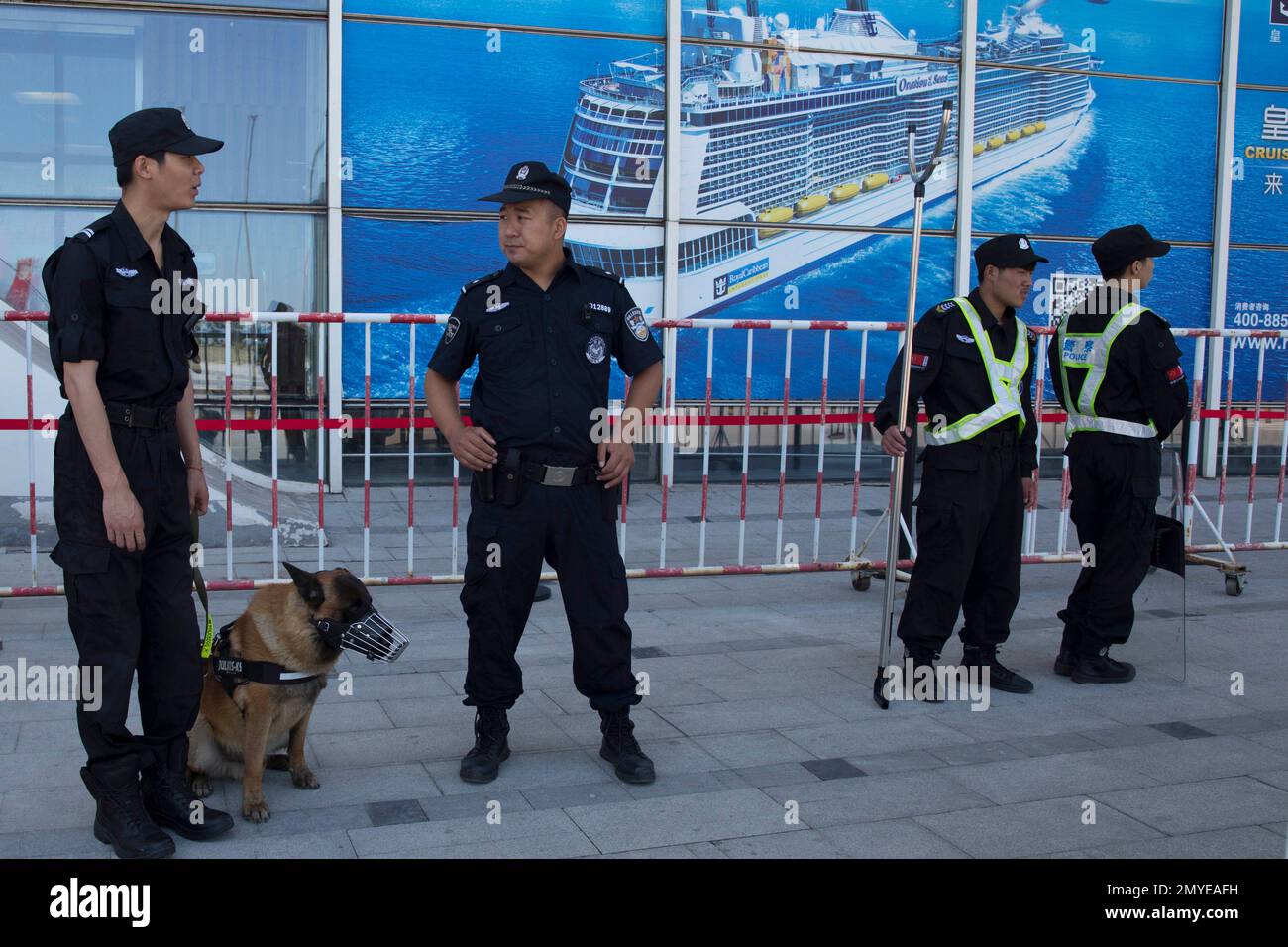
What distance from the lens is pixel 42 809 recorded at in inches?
169

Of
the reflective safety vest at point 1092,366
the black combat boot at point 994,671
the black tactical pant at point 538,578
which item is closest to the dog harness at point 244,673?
the black tactical pant at point 538,578

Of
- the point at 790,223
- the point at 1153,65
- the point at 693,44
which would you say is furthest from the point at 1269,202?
the point at 693,44

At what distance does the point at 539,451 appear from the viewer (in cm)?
458

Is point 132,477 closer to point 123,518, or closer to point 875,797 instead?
point 123,518

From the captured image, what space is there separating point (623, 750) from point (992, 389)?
7.73 feet

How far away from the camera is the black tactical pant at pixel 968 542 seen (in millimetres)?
5719

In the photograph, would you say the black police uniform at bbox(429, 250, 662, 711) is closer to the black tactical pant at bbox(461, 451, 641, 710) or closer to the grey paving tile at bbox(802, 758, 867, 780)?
the black tactical pant at bbox(461, 451, 641, 710)

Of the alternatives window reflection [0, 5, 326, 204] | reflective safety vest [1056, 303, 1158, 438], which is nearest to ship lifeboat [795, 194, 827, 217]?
window reflection [0, 5, 326, 204]

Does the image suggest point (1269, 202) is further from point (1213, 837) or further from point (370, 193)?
point (1213, 837)

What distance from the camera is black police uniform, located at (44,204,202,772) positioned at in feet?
12.4

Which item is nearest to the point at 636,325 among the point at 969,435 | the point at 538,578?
the point at 538,578

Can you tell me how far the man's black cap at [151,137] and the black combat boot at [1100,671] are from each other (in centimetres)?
452

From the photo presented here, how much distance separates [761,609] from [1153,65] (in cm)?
890

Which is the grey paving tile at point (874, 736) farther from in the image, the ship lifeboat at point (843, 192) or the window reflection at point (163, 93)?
the ship lifeboat at point (843, 192)
